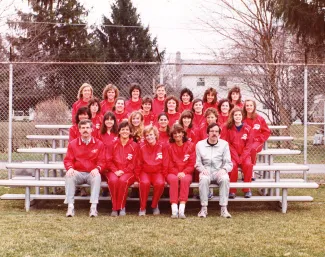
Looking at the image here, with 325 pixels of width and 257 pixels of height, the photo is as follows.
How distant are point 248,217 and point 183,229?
1.20 m

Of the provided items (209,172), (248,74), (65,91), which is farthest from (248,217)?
(65,91)

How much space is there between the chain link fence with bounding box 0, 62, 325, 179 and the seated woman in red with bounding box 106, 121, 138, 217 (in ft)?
20.2

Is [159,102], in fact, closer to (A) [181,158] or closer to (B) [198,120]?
(B) [198,120]

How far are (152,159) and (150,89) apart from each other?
968cm

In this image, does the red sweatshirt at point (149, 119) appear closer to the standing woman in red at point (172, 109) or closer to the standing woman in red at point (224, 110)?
the standing woman in red at point (172, 109)

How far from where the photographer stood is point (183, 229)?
19.7 feet

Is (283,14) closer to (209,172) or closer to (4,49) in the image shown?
(209,172)

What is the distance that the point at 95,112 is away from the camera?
8.13m

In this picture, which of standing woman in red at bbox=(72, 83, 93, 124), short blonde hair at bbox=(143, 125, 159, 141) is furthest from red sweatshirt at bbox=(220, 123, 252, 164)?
standing woman in red at bbox=(72, 83, 93, 124)

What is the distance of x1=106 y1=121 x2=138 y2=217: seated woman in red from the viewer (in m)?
6.89

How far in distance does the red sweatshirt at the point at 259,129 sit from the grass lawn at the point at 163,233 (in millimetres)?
1067

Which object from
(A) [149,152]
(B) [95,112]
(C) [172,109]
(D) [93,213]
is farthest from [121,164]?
(C) [172,109]

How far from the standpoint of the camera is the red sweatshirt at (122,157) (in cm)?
711

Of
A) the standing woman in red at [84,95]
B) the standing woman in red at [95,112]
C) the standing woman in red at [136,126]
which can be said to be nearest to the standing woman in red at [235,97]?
the standing woman in red at [136,126]
